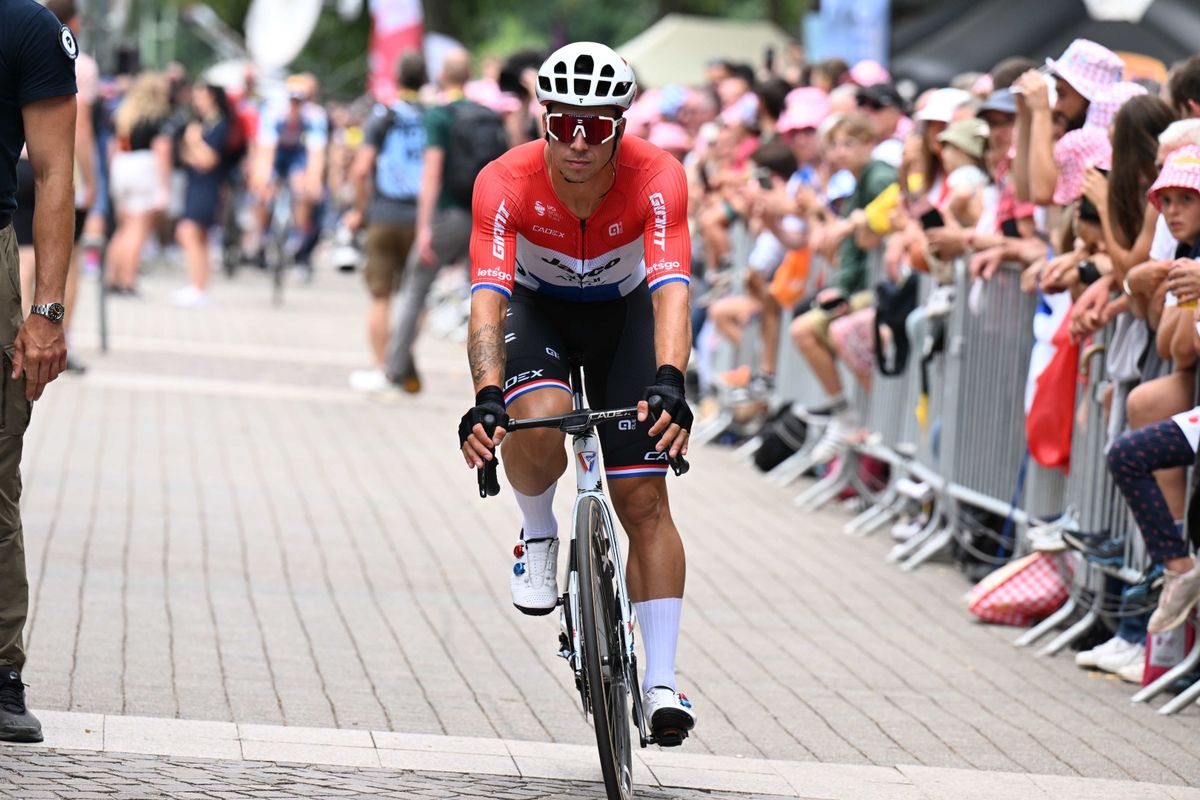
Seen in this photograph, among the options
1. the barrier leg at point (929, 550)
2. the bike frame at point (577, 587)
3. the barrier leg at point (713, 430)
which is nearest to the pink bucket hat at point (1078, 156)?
the barrier leg at point (929, 550)

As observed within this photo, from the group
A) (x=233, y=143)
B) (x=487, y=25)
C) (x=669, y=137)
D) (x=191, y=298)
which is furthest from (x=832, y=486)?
(x=487, y=25)

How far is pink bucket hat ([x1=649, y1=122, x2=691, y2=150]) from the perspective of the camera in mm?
17656

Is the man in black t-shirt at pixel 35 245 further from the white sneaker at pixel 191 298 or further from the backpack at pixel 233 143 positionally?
the backpack at pixel 233 143

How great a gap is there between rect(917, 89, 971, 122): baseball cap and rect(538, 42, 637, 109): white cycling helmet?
5.38 meters

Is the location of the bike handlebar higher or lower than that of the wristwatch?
lower

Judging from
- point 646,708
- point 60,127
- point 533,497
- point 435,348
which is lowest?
point 435,348

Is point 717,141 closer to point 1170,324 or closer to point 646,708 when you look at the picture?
point 1170,324

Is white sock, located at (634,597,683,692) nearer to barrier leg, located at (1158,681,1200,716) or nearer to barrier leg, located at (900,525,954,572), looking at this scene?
barrier leg, located at (1158,681,1200,716)

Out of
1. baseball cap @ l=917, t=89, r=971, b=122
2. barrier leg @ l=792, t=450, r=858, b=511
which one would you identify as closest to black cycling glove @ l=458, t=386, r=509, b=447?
baseball cap @ l=917, t=89, r=971, b=122

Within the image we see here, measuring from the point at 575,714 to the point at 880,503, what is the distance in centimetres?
486

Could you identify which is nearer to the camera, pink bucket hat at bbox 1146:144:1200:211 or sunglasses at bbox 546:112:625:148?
sunglasses at bbox 546:112:625:148

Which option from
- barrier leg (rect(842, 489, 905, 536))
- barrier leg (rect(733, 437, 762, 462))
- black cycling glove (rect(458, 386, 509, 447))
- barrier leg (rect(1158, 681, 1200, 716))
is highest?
black cycling glove (rect(458, 386, 509, 447))

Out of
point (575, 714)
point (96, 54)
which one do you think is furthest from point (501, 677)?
point (96, 54)

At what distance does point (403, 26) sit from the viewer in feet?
105
